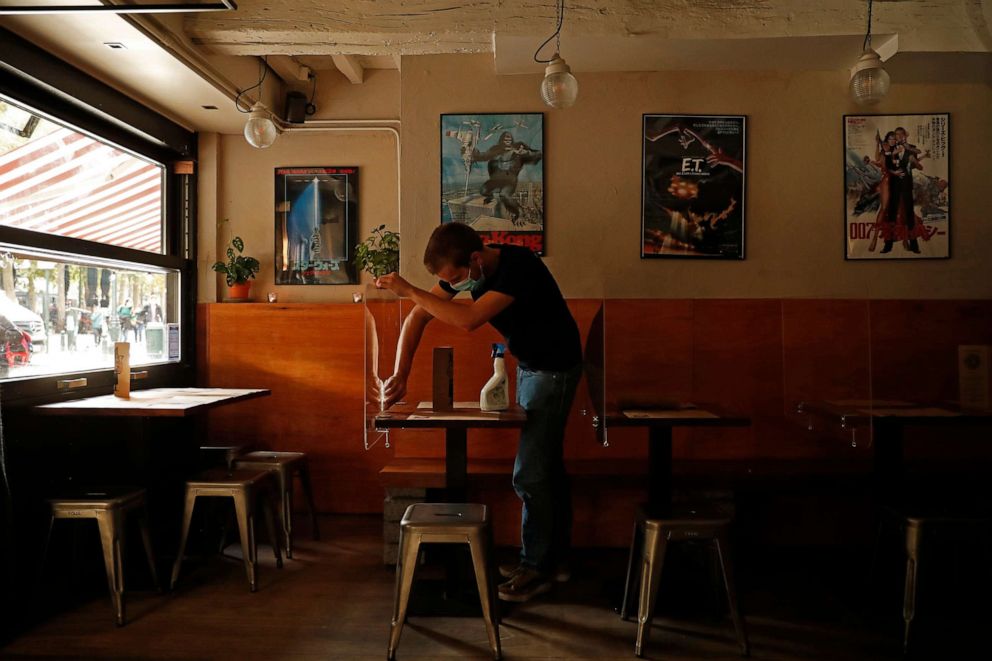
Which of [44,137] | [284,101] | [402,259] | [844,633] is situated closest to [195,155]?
[284,101]

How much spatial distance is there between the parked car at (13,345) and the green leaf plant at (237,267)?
1.61m

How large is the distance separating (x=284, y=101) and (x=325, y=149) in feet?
1.49

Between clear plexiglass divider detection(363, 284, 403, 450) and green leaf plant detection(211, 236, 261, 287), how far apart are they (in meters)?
1.78

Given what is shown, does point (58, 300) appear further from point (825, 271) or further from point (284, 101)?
point (825, 271)

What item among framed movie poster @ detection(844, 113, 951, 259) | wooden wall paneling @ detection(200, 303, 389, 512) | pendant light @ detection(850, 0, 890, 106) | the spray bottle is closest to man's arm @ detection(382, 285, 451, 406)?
the spray bottle

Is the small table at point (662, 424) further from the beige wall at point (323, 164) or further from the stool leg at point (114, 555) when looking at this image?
the beige wall at point (323, 164)

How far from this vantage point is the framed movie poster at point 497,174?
392 cm

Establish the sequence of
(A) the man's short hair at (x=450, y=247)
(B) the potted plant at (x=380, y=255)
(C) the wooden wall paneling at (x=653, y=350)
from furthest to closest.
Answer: (B) the potted plant at (x=380, y=255), (C) the wooden wall paneling at (x=653, y=350), (A) the man's short hair at (x=450, y=247)

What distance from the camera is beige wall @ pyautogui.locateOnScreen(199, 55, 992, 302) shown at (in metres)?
3.87

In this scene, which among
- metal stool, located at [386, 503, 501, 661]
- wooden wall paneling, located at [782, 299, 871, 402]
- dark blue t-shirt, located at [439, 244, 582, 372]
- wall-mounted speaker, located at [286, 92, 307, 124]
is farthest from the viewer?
wall-mounted speaker, located at [286, 92, 307, 124]

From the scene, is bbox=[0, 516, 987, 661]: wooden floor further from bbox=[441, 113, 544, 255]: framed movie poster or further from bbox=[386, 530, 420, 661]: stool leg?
Result: bbox=[441, 113, 544, 255]: framed movie poster

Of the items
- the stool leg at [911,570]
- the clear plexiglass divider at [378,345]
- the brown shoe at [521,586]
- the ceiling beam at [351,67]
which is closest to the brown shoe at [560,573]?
the brown shoe at [521,586]

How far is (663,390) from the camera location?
3.86 metres

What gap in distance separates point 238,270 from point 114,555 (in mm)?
2510
